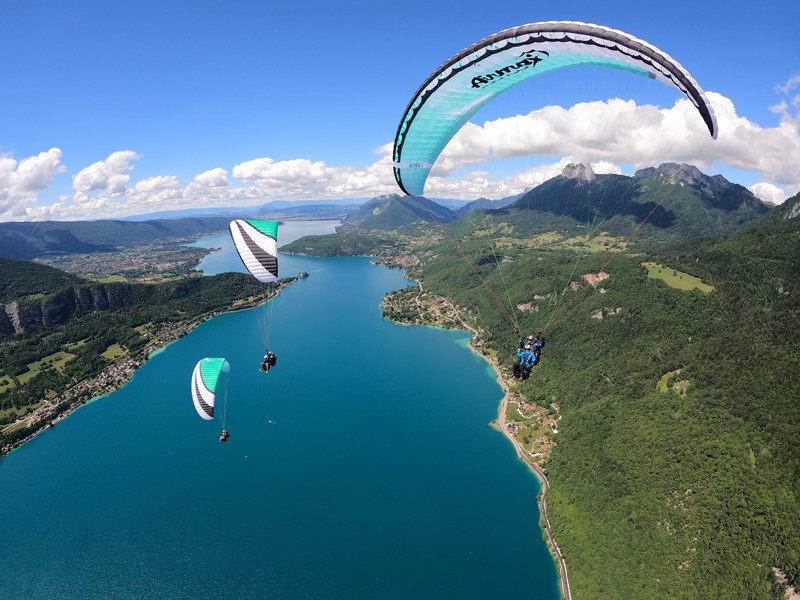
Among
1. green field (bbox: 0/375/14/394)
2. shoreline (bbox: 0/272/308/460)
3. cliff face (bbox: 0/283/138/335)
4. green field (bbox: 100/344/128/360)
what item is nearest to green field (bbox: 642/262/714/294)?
shoreline (bbox: 0/272/308/460)

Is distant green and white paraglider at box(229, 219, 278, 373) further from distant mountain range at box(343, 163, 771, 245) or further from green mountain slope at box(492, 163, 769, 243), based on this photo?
Answer: green mountain slope at box(492, 163, 769, 243)

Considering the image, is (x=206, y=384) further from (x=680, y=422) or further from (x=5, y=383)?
(x=5, y=383)

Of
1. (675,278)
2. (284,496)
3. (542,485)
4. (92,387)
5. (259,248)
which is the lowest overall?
(542,485)

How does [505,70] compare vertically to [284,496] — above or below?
above

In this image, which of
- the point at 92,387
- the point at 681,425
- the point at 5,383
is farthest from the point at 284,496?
the point at 5,383

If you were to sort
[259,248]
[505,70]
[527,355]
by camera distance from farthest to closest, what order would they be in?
1. [259,248]
2. [527,355]
3. [505,70]

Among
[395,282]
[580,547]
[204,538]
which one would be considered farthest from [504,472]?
[395,282]

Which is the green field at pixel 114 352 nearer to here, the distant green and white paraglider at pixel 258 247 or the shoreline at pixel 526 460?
the shoreline at pixel 526 460

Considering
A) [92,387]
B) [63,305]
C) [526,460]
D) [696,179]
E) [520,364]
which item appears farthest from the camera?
[696,179]
